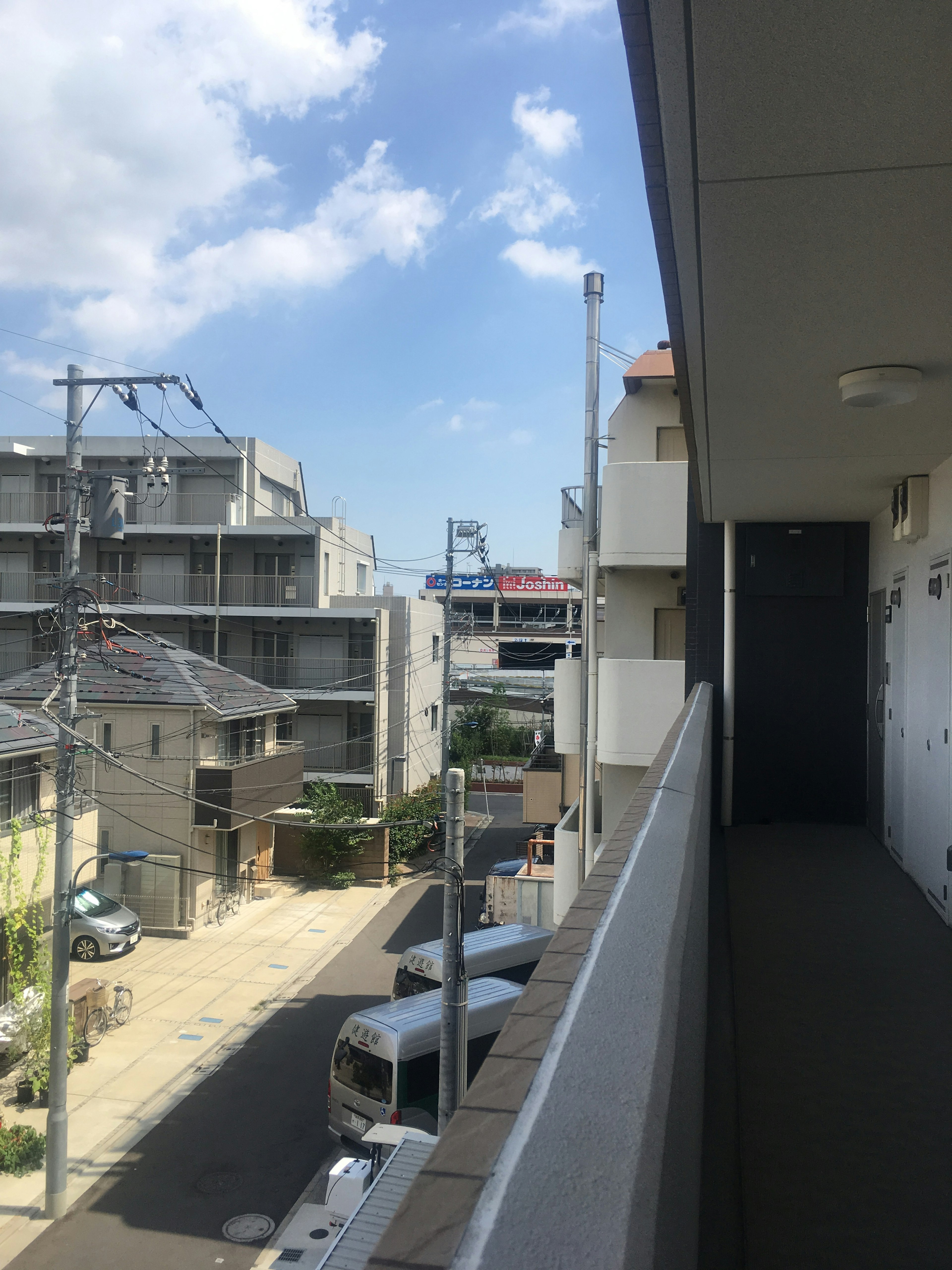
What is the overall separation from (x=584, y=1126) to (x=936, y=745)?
3701 mm

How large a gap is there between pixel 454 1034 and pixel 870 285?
7.06 m

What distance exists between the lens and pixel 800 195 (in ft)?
5.21

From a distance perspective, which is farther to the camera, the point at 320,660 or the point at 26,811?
the point at 320,660

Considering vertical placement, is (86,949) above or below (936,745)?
below

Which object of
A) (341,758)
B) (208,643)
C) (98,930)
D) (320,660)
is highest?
(208,643)

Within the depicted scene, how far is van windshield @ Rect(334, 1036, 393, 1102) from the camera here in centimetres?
831

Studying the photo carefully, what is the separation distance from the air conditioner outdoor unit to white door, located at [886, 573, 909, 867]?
445 millimetres

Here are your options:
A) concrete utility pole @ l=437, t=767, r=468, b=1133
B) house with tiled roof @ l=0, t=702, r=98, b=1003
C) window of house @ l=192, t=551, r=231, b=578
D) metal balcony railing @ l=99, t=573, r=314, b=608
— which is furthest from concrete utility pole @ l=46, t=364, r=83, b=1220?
window of house @ l=192, t=551, r=231, b=578

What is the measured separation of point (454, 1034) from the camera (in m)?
7.57

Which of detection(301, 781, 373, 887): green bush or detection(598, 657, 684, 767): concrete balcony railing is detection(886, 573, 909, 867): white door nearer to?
detection(598, 657, 684, 767): concrete balcony railing

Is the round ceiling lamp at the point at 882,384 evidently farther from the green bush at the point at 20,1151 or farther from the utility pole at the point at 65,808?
the green bush at the point at 20,1151

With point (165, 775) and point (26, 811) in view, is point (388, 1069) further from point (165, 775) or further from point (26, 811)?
point (165, 775)

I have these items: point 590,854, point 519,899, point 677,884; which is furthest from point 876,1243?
point 519,899

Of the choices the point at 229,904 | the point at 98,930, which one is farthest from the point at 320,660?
the point at 98,930
